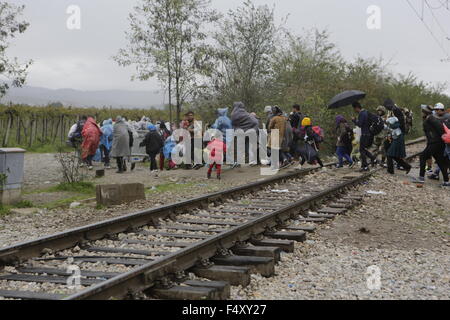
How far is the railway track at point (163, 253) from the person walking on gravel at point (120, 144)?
7694mm

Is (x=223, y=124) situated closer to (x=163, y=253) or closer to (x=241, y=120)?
(x=241, y=120)

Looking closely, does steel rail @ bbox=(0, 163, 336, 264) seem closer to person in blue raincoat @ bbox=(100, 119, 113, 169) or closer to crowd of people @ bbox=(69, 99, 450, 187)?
crowd of people @ bbox=(69, 99, 450, 187)

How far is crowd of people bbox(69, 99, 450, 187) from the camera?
15.2 m

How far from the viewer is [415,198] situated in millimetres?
12844

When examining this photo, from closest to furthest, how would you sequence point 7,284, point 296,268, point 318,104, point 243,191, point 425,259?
point 7,284 → point 296,268 → point 425,259 → point 243,191 → point 318,104

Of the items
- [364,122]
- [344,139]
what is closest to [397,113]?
[364,122]

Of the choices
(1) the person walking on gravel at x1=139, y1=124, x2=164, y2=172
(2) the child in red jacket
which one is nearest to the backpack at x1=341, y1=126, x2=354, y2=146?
(2) the child in red jacket

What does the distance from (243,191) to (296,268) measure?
5692mm

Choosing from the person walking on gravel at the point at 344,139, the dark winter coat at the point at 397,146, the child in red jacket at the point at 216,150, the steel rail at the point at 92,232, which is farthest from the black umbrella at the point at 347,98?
the steel rail at the point at 92,232

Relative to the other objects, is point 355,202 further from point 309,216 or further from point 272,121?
point 272,121

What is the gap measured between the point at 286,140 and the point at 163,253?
10.6m

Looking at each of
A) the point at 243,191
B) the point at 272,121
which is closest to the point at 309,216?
the point at 243,191

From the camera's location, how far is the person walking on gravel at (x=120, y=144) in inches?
704

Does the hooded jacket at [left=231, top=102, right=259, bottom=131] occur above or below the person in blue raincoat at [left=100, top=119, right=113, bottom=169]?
above
